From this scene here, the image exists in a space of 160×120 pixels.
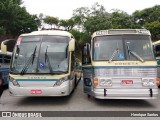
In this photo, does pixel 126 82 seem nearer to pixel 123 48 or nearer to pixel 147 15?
pixel 123 48

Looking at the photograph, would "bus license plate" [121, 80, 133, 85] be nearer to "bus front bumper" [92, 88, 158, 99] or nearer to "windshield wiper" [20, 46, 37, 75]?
"bus front bumper" [92, 88, 158, 99]

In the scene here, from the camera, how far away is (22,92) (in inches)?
402

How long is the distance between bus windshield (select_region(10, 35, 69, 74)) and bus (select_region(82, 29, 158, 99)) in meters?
1.20

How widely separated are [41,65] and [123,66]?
3.06m

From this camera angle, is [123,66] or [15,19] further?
[15,19]

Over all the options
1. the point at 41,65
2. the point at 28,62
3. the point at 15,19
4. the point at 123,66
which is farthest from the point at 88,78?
the point at 15,19

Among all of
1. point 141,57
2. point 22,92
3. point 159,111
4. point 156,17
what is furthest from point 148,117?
point 156,17

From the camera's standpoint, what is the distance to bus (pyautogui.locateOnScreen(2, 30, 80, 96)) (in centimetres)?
1024

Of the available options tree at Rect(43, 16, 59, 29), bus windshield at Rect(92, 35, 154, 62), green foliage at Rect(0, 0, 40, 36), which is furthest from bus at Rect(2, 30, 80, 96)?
tree at Rect(43, 16, 59, 29)

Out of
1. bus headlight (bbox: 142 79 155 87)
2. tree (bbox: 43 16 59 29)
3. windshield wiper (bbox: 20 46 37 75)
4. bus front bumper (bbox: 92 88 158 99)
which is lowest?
bus front bumper (bbox: 92 88 158 99)

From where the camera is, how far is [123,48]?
408 inches

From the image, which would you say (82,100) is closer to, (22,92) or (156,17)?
(22,92)

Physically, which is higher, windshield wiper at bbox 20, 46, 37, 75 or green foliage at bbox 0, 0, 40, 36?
green foliage at bbox 0, 0, 40, 36

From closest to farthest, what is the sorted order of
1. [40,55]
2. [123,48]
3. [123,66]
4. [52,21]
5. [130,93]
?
[130,93] < [123,66] < [123,48] < [40,55] < [52,21]
